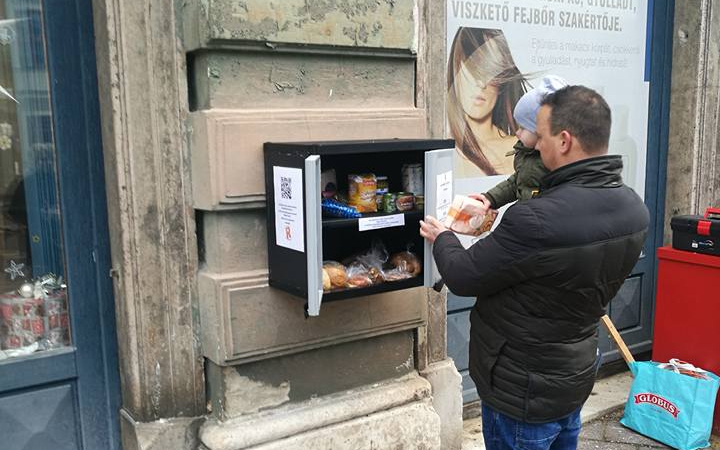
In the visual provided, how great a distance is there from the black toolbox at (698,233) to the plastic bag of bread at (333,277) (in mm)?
2491

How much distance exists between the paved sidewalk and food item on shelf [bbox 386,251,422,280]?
1494mm

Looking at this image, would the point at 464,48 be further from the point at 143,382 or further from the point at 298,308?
the point at 143,382

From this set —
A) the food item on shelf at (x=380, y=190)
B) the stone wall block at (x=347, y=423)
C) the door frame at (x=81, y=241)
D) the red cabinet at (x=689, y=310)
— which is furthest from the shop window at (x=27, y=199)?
the red cabinet at (x=689, y=310)

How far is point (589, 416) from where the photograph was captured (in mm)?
4207

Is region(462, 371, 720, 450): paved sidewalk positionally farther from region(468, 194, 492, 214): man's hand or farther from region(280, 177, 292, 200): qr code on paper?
region(280, 177, 292, 200): qr code on paper

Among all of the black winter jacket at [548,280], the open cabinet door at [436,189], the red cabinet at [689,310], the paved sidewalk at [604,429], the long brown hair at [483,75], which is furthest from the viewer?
the red cabinet at [689,310]

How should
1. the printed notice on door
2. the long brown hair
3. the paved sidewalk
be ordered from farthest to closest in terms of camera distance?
the paved sidewalk, the long brown hair, the printed notice on door

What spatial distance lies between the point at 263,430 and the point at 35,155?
4.62 ft

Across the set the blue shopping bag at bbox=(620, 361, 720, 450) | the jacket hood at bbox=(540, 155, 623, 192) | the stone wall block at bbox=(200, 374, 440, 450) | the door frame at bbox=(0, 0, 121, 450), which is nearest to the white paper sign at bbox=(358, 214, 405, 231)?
the jacket hood at bbox=(540, 155, 623, 192)

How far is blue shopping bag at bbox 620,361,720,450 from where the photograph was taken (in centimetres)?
368

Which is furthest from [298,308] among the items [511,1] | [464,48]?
[511,1]

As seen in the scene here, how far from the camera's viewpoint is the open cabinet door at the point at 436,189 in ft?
8.56

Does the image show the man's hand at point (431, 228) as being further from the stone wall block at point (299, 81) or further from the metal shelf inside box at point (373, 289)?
the stone wall block at point (299, 81)

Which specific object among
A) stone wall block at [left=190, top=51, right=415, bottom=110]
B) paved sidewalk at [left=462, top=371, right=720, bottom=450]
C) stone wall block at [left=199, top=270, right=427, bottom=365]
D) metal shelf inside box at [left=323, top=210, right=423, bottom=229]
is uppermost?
stone wall block at [left=190, top=51, right=415, bottom=110]
